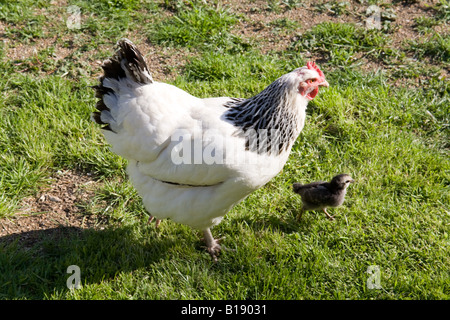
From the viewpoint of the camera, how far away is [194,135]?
325 cm

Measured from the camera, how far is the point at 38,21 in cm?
585

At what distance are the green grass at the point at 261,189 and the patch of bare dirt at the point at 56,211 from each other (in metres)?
0.08

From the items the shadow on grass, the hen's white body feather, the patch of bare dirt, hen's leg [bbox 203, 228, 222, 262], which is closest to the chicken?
the hen's white body feather

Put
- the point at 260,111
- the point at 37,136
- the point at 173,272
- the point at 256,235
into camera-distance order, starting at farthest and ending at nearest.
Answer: the point at 37,136
the point at 256,235
the point at 173,272
the point at 260,111

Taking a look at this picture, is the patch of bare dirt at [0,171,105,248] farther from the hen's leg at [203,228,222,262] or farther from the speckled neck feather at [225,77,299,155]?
the speckled neck feather at [225,77,299,155]

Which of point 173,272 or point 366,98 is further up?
point 366,98

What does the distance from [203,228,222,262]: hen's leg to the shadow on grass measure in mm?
333

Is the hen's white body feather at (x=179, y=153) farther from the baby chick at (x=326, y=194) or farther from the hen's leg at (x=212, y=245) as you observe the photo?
the baby chick at (x=326, y=194)

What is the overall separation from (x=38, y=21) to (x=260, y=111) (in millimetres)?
3972

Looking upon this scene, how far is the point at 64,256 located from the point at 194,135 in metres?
1.57

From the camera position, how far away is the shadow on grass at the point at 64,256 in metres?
3.53
